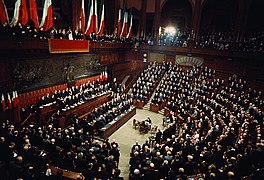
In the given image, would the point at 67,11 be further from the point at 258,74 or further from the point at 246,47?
the point at 258,74

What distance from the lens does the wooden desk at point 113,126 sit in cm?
1161

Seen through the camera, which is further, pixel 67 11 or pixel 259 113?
pixel 67 11

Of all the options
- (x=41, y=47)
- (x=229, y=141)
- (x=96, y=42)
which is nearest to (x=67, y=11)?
(x=96, y=42)

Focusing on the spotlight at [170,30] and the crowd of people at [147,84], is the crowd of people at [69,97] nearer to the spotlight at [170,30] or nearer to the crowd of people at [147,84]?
the crowd of people at [147,84]

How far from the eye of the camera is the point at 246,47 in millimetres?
18219

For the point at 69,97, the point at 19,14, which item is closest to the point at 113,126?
the point at 69,97

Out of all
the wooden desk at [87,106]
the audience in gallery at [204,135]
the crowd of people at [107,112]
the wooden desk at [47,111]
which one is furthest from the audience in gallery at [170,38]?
the crowd of people at [107,112]

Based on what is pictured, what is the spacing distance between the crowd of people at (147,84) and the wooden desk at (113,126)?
3027 mm

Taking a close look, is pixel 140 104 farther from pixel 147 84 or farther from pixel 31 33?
pixel 31 33

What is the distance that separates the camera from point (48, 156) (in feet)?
25.7

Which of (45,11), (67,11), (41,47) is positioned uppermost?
(67,11)

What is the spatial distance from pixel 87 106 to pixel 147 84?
6.29m

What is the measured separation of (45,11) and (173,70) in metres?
12.8

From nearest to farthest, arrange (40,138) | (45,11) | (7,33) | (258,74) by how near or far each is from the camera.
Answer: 1. (40,138)
2. (7,33)
3. (45,11)
4. (258,74)
